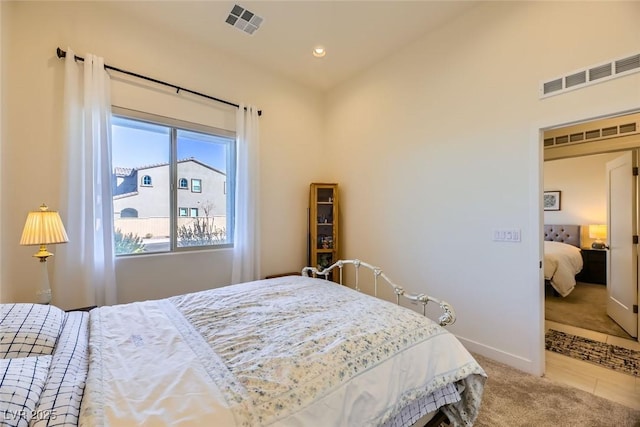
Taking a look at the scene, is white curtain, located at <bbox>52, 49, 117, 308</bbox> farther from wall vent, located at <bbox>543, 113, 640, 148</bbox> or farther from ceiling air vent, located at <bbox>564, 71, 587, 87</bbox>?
wall vent, located at <bbox>543, 113, 640, 148</bbox>

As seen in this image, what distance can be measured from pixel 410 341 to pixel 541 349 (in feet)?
5.75

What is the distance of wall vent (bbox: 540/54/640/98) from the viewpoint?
1.85 meters

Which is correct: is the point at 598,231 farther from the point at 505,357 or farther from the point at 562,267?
the point at 505,357

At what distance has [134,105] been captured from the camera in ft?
8.79

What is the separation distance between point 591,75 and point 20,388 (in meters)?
3.48

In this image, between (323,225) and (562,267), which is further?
(562,267)

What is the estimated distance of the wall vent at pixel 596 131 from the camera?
2.98 metres

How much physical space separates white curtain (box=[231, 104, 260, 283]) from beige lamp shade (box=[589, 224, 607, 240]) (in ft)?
22.2

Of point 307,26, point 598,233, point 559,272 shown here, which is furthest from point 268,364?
point 598,233

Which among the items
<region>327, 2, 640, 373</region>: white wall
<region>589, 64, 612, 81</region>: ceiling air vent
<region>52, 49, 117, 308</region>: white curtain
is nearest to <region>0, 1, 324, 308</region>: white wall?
<region>52, 49, 117, 308</region>: white curtain

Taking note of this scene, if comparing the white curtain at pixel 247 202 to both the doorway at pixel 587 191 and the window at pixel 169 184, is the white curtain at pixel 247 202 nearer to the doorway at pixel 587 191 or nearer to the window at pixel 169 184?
the window at pixel 169 184

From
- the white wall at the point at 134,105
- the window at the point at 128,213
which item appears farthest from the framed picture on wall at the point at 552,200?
the window at the point at 128,213

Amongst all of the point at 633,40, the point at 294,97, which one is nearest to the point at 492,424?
the point at 633,40

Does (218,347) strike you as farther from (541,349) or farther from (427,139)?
(427,139)
